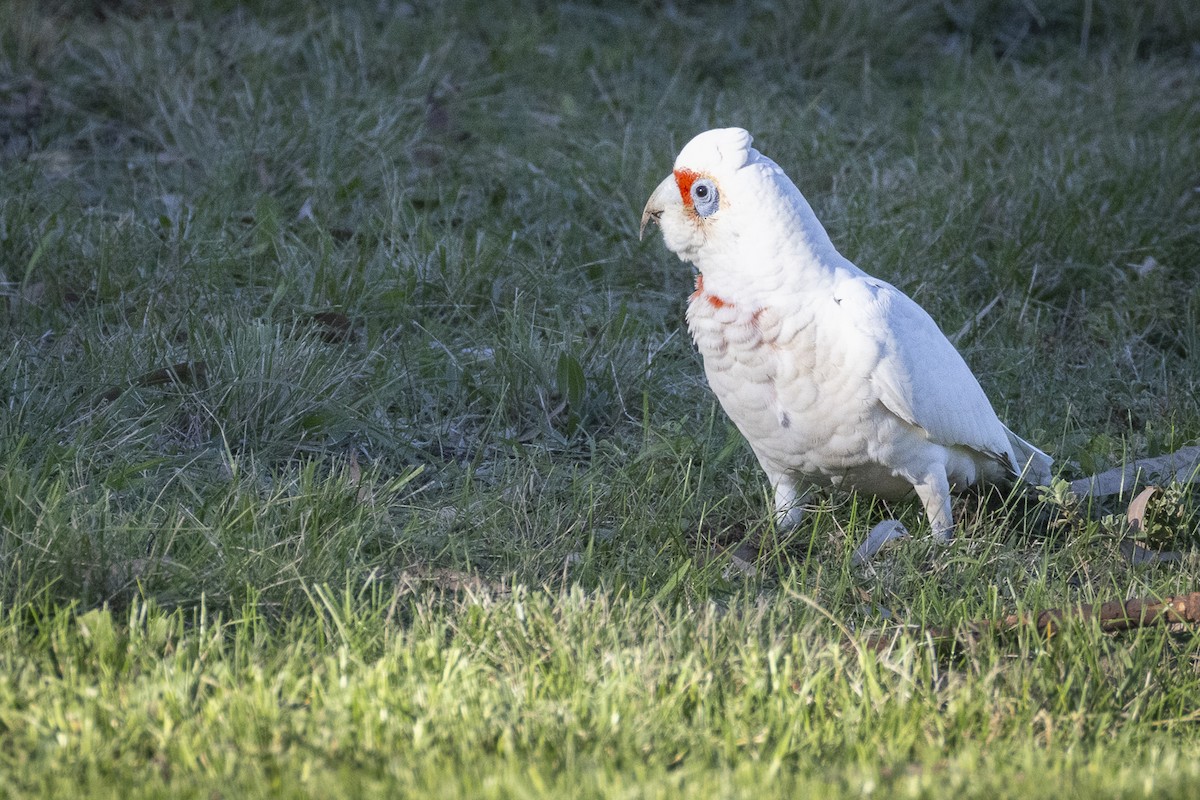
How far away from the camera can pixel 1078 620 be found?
2654mm

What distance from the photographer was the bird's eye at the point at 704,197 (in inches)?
121

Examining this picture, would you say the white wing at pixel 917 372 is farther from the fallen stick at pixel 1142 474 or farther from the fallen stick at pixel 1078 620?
the fallen stick at pixel 1078 620

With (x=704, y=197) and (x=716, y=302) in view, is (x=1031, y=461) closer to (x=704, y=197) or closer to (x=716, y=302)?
(x=716, y=302)

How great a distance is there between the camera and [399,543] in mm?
2980

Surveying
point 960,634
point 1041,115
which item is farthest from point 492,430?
point 1041,115

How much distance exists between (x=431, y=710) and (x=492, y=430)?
1680 millimetres

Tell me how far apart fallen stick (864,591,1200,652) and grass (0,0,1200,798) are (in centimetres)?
6

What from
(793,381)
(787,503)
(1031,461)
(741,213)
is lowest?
(787,503)

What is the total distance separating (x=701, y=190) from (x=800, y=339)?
0.43 metres

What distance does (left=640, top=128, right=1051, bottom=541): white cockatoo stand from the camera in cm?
303

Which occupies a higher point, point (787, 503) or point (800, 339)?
point (800, 339)

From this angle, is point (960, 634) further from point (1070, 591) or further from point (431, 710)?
point (431, 710)

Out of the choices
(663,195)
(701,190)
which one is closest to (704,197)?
(701,190)

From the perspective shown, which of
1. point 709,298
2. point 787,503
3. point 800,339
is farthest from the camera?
point 787,503
